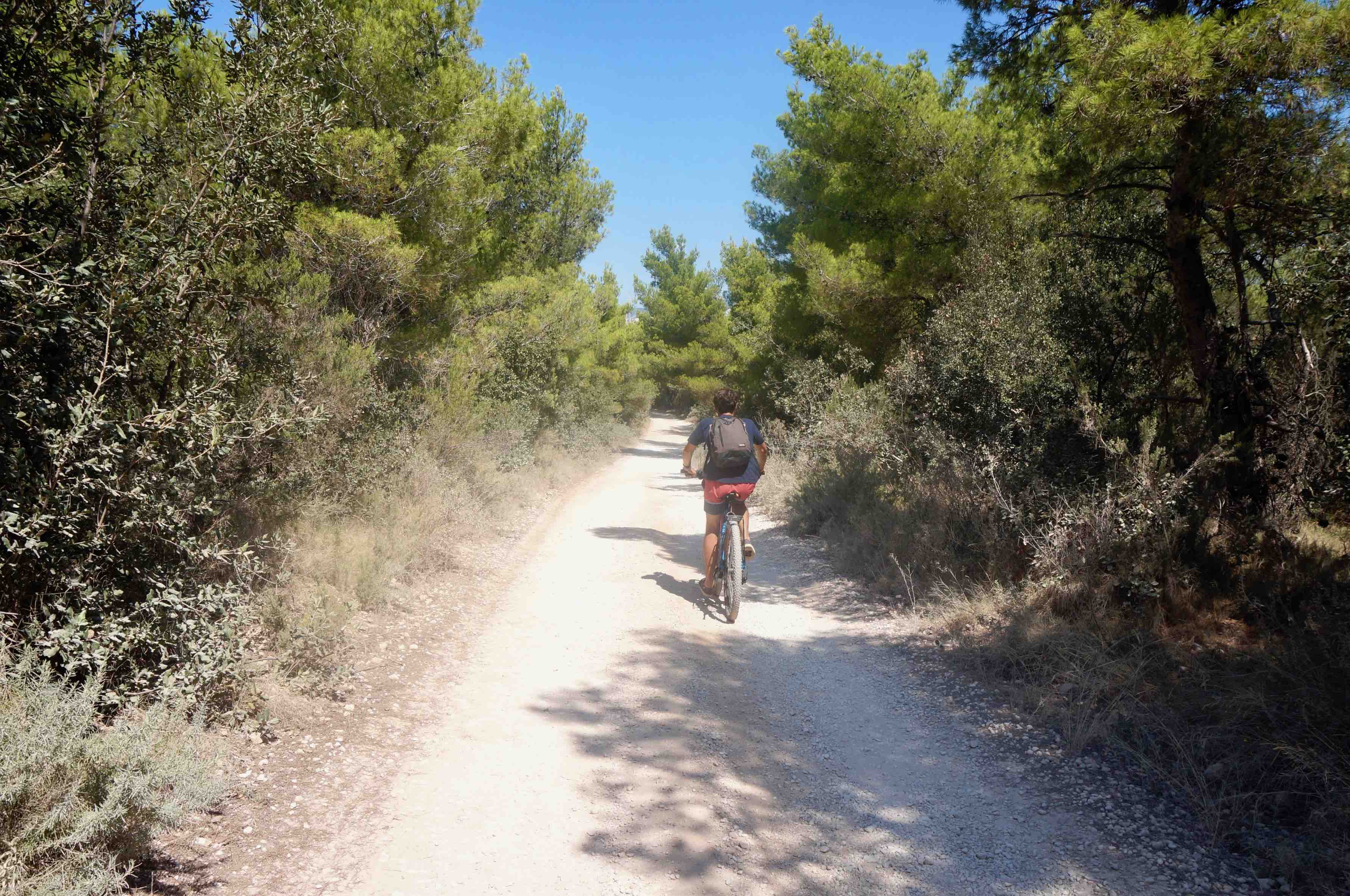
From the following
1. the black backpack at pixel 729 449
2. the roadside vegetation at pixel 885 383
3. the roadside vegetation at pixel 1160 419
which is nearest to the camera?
the roadside vegetation at pixel 885 383

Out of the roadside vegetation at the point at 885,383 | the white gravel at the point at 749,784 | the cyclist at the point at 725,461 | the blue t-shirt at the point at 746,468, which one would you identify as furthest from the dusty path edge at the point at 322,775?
the blue t-shirt at the point at 746,468

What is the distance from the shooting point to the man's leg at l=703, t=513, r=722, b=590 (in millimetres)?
7258

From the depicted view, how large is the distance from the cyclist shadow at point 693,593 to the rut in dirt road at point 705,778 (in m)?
0.18

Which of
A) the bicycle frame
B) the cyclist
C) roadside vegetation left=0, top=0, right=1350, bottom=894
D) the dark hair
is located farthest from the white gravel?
the dark hair

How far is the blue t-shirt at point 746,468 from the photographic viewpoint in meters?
7.09

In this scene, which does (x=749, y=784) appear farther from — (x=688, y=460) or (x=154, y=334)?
(x=688, y=460)

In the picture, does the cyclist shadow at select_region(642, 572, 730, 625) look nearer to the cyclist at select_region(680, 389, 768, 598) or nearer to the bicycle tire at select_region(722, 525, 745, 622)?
the bicycle tire at select_region(722, 525, 745, 622)

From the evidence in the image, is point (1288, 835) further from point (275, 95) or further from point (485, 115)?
point (485, 115)

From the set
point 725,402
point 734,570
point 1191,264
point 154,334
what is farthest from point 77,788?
point 1191,264

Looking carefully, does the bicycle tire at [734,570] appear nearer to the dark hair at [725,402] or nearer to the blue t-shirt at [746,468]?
the blue t-shirt at [746,468]

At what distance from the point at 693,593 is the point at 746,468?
1.54 meters

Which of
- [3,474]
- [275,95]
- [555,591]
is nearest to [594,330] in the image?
[555,591]

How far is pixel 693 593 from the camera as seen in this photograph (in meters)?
7.76

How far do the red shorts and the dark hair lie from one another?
27.5 inches
